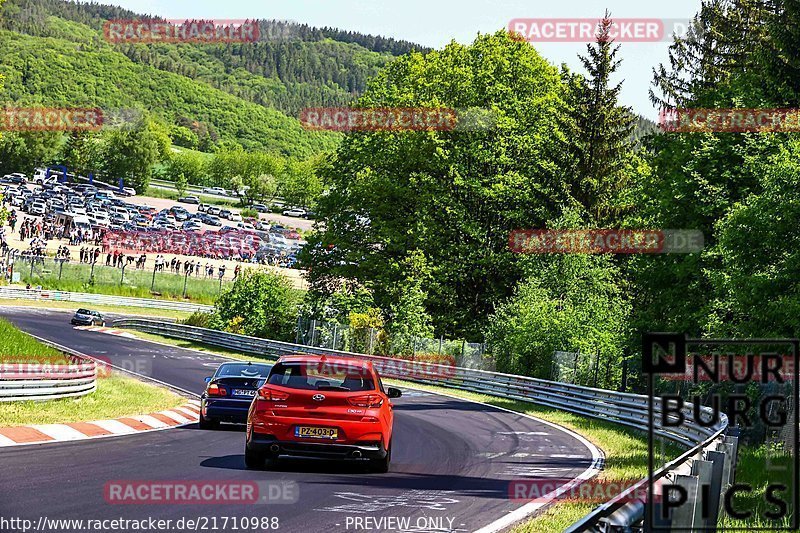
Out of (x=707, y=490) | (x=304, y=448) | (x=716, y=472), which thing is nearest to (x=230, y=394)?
(x=304, y=448)

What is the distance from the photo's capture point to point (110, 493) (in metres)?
10.8

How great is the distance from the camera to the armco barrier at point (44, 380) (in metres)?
20.4

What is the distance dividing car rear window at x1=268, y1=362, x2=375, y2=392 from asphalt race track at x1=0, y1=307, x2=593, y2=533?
1138 mm

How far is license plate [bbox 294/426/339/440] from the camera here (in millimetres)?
13734

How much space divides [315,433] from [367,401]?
81 centimetres

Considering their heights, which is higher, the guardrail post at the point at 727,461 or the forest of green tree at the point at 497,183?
the forest of green tree at the point at 497,183

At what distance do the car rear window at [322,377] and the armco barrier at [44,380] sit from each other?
811cm

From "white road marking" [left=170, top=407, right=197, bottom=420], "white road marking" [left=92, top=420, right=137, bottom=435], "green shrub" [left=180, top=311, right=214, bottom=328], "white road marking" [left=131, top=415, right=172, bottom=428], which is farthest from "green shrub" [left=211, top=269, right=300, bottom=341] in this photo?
"white road marking" [left=92, top=420, right=137, bottom=435]

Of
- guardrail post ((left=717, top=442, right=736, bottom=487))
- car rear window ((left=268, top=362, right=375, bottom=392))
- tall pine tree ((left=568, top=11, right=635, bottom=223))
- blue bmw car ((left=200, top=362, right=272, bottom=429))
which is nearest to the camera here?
guardrail post ((left=717, top=442, right=736, bottom=487))

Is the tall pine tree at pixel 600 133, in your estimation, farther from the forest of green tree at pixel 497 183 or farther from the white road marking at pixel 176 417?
the white road marking at pixel 176 417

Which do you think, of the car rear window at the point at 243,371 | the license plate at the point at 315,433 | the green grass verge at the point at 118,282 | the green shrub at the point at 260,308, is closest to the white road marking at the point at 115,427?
the car rear window at the point at 243,371

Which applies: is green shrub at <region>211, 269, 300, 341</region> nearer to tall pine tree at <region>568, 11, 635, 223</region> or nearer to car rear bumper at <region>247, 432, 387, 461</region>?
tall pine tree at <region>568, 11, 635, 223</region>

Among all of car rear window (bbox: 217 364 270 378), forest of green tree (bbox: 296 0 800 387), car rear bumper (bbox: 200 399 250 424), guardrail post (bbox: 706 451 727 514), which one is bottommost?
car rear bumper (bbox: 200 399 250 424)

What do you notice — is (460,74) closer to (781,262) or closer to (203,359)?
(203,359)
